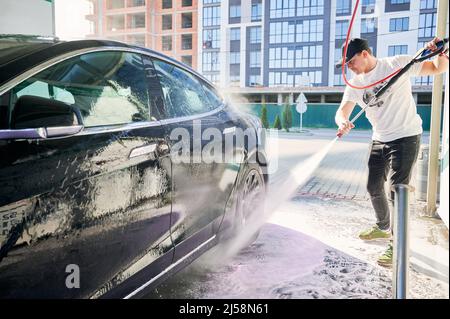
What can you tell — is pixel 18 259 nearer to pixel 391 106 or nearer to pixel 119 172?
pixel 119 172

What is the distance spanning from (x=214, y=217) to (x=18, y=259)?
1.39m

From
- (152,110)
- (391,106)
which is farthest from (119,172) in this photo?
(391,106)

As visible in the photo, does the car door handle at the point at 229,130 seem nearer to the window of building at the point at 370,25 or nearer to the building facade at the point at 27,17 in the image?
the window of building at the point at 370,25

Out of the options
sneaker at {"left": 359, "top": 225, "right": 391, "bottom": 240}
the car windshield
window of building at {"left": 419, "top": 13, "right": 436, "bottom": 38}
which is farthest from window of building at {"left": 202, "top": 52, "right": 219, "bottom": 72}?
the car windshield

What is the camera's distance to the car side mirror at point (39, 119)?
4.55 feet

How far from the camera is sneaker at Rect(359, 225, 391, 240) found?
345cm

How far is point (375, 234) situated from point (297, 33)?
220 centimetres

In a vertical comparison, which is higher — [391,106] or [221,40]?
[221,40]

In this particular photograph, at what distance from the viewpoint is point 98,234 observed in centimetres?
164

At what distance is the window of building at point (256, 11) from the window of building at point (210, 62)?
0.58m

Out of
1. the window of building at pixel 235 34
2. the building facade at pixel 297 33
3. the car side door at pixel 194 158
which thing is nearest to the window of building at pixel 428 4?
the building facade at pixel 297 33

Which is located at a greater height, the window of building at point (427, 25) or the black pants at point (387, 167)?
the window of building at point (427, 25)

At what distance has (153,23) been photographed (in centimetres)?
401
